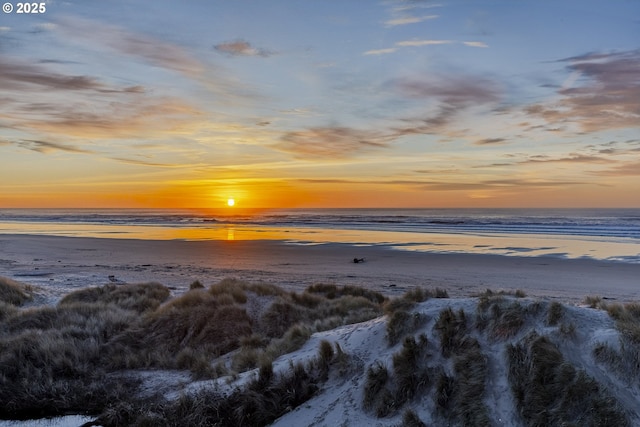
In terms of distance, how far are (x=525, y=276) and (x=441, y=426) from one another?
614 inches

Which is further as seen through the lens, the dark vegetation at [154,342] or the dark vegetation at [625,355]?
the dark vegetation at [154,342]

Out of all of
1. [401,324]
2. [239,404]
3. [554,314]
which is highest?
[554,314]

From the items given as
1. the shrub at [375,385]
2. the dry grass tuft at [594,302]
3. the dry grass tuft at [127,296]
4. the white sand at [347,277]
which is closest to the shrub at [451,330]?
the white sand at [347,277]

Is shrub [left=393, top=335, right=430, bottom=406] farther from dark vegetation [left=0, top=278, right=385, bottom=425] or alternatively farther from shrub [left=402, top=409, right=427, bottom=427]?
dark vegetation [left=0, top=278, right=385, bottom=425]

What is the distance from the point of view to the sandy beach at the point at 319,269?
17.5 meters

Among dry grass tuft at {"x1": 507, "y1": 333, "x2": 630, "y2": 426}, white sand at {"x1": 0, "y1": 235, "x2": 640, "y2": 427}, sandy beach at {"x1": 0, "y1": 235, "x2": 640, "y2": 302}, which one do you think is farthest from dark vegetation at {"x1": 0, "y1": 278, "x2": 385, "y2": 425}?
sandy beach at {"x1": 0, "y1": 235, "x2": 640, "y2": 302}

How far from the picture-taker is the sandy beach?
1755cm

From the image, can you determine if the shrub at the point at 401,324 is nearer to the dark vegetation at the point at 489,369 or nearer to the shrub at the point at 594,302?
the dark vegetation at the point at 489,369

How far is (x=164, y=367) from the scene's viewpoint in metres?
8.63

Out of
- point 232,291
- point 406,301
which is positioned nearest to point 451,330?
point 406,301

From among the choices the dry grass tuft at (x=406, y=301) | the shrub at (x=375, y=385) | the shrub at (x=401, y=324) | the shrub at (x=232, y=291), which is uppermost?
the dry grass tuft at (x=406, y=301)

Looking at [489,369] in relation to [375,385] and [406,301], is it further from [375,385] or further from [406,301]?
[406,301]

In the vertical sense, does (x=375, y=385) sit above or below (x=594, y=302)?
below

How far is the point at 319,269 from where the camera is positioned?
22.2 metres
